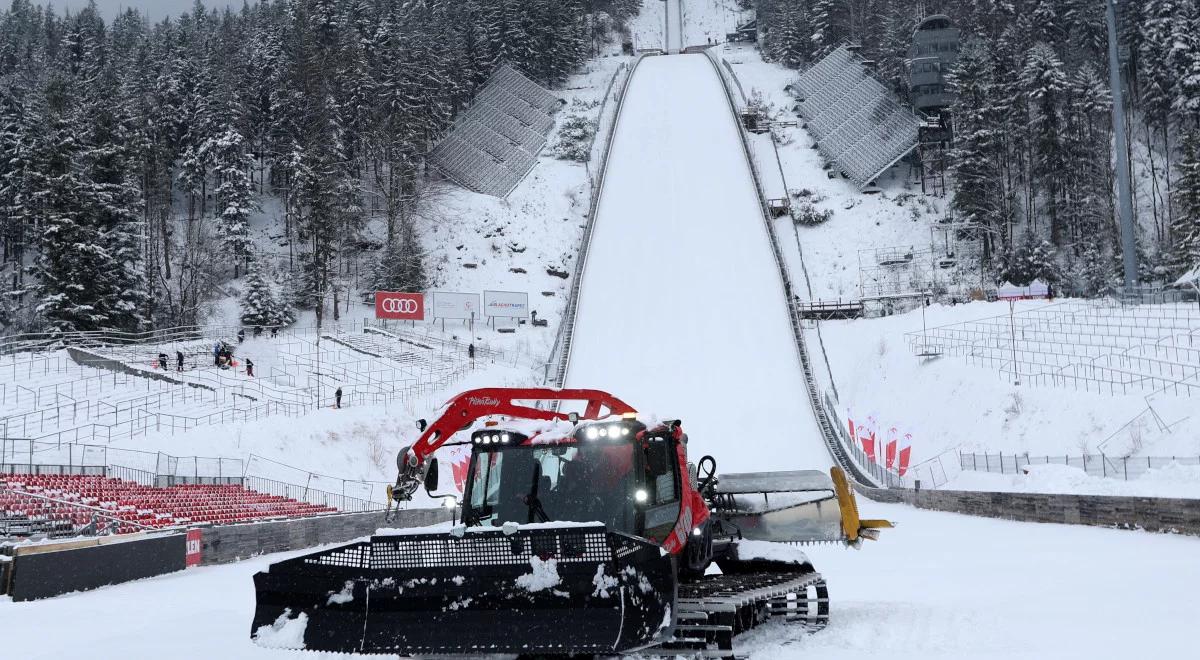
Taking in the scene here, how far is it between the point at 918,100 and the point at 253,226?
1947 inches

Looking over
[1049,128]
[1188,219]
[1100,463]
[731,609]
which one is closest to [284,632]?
[731,609]

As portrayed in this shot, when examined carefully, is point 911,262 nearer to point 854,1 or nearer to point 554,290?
point 554,290

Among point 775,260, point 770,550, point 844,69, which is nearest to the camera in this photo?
point 770,550

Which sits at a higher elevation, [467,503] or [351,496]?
[467,503]

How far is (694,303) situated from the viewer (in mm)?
55531

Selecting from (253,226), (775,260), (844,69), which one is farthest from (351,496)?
(844,69)

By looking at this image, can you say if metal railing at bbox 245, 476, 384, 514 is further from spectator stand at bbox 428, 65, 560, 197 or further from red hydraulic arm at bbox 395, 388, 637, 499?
spectator stand at bbox 428, 65, 560, 197

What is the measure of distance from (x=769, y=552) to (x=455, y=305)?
160 feet

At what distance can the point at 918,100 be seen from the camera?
2874 inches

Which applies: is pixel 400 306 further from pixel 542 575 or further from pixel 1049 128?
pixel 542 575

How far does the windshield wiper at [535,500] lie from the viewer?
287 inches

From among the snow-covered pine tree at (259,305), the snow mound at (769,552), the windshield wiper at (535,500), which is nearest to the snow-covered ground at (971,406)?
the snow mound at (769,552)

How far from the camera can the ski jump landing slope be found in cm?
4106

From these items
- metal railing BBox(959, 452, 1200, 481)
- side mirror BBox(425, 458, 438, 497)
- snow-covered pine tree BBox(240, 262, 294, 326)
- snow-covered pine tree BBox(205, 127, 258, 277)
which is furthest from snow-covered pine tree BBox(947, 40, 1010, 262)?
side mirror BBox(425, 458, 438, 497)
